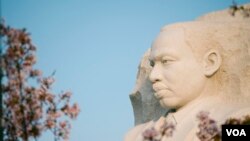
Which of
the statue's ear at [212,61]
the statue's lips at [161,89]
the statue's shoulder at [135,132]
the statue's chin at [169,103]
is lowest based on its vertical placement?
the statue's shoulder at [135,132]

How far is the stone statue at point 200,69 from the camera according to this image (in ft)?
16.4

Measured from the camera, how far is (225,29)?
5.22 meters

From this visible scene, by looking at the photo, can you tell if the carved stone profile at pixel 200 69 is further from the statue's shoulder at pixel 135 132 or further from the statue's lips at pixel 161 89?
the statue's shoulder at pixel 135 132

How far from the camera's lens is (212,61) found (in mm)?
5164

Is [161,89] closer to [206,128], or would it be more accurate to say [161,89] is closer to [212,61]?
[212,61]

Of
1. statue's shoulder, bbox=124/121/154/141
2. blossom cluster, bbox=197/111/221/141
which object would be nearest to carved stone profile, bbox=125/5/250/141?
statue's shoulder, bbox=124/121/154/141

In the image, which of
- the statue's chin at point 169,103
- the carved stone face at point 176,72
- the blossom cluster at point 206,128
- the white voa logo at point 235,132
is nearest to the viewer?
the blossom cluster at point 206,128

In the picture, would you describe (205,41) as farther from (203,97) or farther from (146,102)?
(146,102)

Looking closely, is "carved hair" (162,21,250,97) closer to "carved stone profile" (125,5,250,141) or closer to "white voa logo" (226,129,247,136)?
"carved stone profile" (125,5,250,141)

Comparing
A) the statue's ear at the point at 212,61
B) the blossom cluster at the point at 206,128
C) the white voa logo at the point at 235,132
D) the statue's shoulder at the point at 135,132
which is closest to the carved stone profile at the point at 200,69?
the statue's ear at the point at 212,61

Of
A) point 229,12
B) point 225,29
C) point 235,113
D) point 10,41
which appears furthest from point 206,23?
point 10,41

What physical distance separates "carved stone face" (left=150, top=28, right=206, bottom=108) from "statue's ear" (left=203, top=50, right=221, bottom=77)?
0.09 metres

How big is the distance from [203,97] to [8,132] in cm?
→ 212

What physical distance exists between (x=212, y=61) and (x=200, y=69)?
201 mm
